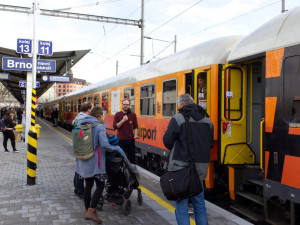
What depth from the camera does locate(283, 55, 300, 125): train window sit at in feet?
11.9

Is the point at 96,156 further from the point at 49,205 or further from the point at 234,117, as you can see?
the point at 234,117

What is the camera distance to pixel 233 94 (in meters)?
5.21

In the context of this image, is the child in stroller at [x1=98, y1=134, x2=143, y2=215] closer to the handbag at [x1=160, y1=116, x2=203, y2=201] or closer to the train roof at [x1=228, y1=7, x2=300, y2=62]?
the handbag at [x1=160, y1=116, x2=203, y2=201]

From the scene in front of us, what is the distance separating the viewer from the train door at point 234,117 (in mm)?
5117

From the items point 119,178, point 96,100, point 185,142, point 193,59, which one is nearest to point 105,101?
point 96,100

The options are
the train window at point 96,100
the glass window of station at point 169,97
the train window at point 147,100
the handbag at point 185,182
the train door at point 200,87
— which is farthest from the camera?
the train window at point 96,100

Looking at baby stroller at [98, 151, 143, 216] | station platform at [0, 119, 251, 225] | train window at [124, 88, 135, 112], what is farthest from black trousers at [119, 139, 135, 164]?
train window at [124, 88, 135, 112]

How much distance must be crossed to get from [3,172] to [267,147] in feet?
19.9

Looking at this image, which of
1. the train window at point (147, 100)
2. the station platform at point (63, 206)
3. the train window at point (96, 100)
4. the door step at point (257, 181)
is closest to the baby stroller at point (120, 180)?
the station platform at point (63, 206)

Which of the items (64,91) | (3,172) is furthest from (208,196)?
(64,91)

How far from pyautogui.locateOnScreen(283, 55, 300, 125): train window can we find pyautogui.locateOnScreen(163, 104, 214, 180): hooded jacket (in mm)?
1033

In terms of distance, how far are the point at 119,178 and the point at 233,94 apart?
234 cm

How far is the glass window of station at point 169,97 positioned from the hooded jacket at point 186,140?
3296 millimetres

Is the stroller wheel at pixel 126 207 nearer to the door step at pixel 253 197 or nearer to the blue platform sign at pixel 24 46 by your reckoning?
the door step at pixel 253 197
